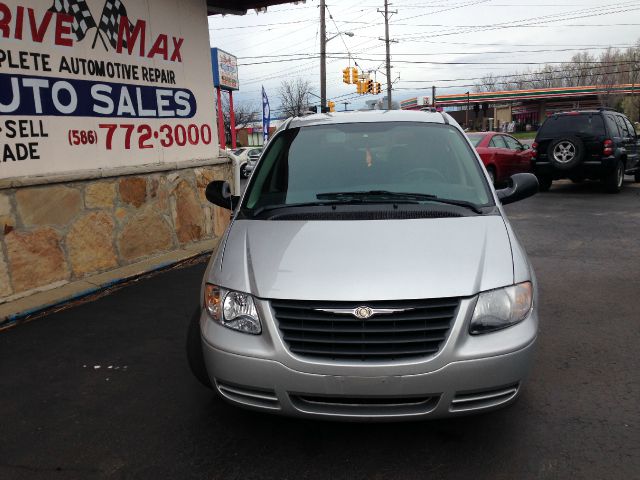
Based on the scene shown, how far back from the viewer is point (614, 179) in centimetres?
1257

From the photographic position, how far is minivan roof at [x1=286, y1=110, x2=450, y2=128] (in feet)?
14.0

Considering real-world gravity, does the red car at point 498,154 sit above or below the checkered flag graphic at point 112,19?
below

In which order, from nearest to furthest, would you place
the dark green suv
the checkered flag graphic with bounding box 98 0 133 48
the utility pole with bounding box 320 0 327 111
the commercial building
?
1. the checkered flag graphic with bounding box 98 0 133 48
2. the dark green suv
3. the utility pole with bounding box 320 0 327 111
4. the commercial building

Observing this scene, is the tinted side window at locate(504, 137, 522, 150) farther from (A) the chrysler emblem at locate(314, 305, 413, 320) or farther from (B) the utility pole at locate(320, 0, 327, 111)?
(B) the utility pole at locate(320, 0, 327, 111)

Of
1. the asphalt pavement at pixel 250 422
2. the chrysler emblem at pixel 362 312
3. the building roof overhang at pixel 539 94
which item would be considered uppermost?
the building roof overhang at pixel 539 94

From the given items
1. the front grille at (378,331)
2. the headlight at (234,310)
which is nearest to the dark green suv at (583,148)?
the front grille at (378,331)

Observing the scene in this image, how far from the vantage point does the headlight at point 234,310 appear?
2.66m

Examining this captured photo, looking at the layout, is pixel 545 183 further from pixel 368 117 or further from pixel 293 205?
pixel 293 205

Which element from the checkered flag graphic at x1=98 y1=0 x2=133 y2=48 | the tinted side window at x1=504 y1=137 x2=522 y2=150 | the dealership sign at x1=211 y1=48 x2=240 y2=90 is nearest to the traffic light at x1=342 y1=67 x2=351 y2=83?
the dealership sign at x1=211 y1=48 x2=240 y2=90

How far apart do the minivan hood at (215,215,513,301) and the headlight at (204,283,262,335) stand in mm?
48

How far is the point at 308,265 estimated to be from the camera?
2.74 m

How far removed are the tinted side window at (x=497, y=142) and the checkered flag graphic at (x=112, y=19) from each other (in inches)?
394

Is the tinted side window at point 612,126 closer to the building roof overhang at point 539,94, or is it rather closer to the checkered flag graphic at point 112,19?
the checkered flag graphic at point 112,19

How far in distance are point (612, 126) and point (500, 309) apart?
474 inches
